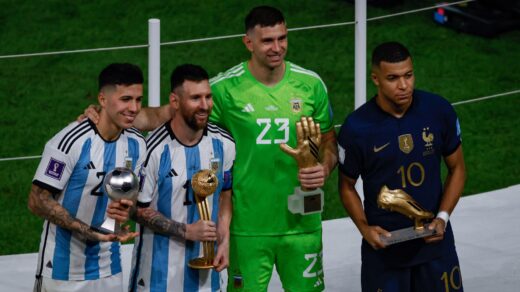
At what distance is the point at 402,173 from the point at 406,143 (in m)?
0.16

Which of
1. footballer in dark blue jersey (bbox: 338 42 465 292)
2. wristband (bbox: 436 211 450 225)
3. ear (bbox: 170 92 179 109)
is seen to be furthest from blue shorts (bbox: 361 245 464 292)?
ear (bbox: 170 92 179 109)

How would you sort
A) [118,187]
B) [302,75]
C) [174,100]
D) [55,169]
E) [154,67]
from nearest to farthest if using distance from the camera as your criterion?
[118,187] → [55,169] → [174,100] → [302,75] → [154,67]

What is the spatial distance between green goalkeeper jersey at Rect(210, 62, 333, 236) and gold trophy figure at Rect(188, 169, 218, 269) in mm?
432

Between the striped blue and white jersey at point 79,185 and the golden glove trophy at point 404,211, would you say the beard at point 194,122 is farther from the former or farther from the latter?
the golden glove trophy at point 404,211

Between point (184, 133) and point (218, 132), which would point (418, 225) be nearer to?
point (218, 132)

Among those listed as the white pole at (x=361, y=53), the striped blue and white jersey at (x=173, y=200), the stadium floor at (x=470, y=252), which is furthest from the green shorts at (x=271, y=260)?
the white pole at (x=361, y=53)

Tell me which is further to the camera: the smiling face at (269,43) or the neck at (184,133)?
the smiling face at (269,43)

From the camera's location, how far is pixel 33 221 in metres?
10.8

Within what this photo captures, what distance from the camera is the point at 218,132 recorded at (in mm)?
7406

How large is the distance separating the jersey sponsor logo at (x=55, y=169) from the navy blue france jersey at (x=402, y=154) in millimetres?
1464

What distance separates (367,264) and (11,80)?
292 inches

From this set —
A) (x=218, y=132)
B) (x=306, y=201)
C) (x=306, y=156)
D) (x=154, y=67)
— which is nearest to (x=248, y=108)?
(x=218, y=132)

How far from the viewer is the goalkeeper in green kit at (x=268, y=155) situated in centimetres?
752

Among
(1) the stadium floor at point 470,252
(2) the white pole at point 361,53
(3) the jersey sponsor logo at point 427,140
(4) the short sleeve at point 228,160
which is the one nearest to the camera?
(3) the jersey sponsor logo at point 427,140
